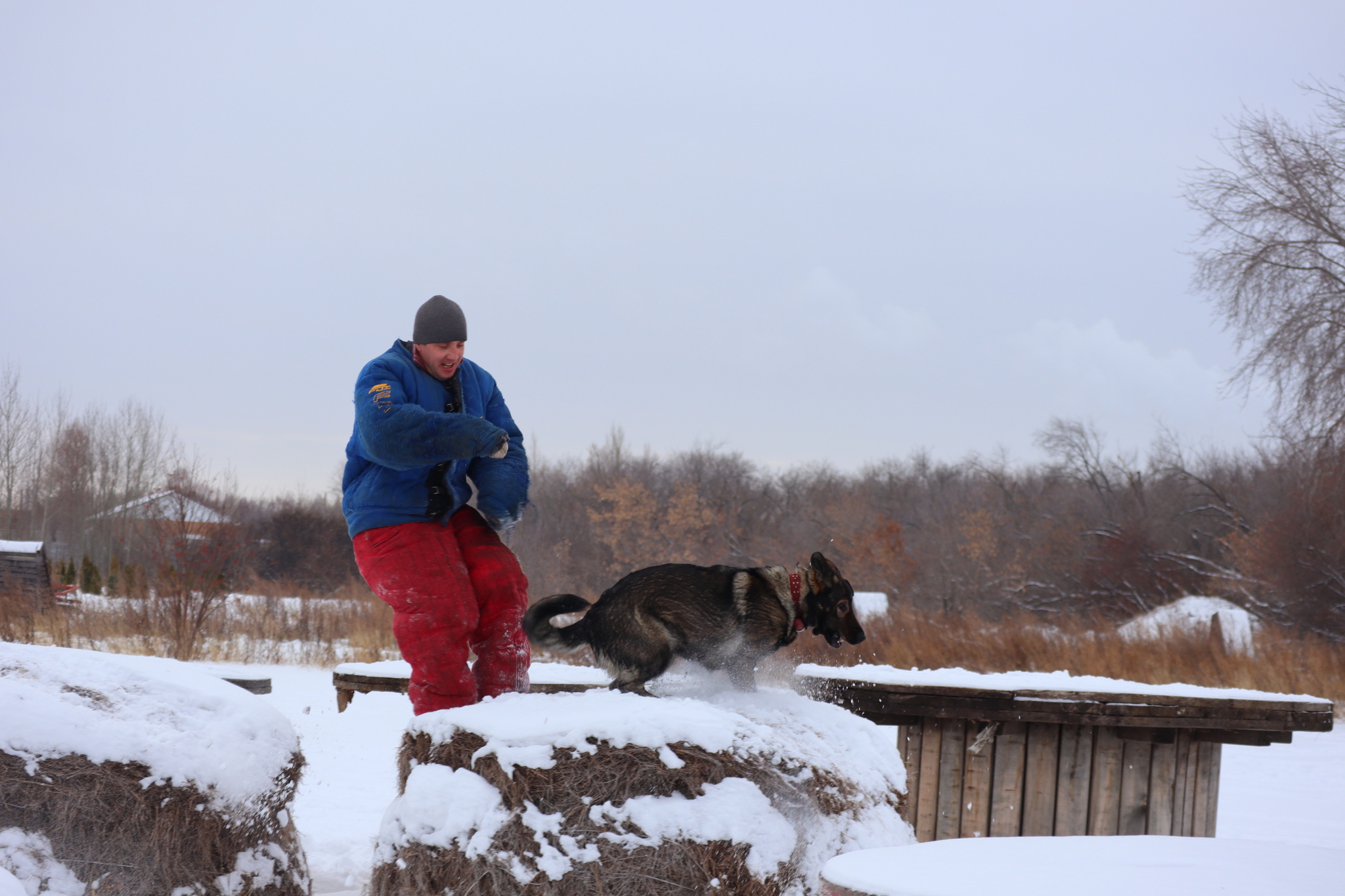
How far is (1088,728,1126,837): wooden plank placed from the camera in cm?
542

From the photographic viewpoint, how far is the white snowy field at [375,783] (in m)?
5.61

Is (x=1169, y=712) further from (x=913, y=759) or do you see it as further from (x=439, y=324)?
(x=439, y=324)

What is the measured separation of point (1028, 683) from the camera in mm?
5680

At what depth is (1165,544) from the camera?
29.0m

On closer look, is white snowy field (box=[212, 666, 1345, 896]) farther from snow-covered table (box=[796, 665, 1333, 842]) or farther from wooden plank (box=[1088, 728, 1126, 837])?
wooden plank (box=[1088, 728, 1126, 837])

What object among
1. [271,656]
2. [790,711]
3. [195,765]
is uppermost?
[790,711]

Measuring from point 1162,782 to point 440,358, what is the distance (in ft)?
14.2

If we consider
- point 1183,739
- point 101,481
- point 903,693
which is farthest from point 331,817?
point 101,481

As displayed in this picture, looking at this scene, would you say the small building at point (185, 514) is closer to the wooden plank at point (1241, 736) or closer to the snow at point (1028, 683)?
the snow at point (1028, 683)

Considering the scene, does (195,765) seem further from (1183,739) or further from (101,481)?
(101,481)

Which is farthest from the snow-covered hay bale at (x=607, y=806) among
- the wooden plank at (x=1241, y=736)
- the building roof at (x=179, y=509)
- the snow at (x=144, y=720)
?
the building roof at (x=179, y=509)

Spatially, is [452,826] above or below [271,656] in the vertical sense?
above

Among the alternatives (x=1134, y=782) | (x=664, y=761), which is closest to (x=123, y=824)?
(x=664, y=761)

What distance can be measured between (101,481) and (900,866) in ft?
138
